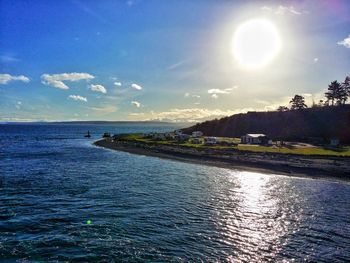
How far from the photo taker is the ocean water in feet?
63.9

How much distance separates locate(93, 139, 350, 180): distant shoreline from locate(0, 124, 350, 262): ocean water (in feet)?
20.1

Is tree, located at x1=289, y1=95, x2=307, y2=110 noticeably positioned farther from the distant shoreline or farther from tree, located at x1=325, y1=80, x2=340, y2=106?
the distant shoreline

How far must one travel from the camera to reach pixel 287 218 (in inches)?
1073

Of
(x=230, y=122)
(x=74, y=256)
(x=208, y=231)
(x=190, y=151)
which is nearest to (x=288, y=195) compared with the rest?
(x=208, y=231)

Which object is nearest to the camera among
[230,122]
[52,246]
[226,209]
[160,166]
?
[52,246]

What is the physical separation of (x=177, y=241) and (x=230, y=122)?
124776mm

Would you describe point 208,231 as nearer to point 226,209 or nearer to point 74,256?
point 226,209

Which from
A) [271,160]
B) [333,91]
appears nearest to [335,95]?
[333,91]

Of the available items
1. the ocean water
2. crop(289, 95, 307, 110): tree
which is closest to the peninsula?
the ocean water

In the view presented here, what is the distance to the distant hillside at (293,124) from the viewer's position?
359 ft

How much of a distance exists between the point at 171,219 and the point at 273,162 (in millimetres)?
37520

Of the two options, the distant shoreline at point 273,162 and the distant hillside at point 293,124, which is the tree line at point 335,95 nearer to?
the distant hillside at point 293,124

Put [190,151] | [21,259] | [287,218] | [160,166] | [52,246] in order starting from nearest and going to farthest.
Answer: [21,259] < [52,246] < [287,218] < [160,166] < [190,151]

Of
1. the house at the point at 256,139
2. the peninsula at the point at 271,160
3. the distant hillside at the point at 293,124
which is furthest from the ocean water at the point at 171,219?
the distant hillside at the point at 293,124
